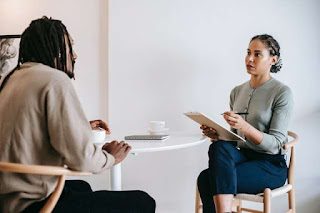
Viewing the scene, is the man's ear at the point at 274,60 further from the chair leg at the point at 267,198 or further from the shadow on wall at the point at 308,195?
the shadow on wall at the point at 308,195

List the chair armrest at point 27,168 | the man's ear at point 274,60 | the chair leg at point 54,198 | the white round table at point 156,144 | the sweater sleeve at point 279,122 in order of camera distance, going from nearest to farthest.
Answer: the chair armrest at point 27,168 → the chair leg at point 54,198 → the white round table at point 156,144 → the sweater sleeve at point 279,122 → the man's ear at point 274,60

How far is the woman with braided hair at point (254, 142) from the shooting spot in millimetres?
1724

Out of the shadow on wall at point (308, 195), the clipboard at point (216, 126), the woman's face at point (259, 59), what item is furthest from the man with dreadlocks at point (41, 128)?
the shadow on wall at point (308, 195)

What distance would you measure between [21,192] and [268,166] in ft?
3.85

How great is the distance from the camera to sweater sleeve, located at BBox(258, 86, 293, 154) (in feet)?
5.96

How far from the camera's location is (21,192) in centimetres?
116

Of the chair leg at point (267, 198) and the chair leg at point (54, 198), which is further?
the chair leg at point (267, 198)

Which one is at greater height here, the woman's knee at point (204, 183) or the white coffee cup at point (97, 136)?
the white coffee cup at point (97, 136)

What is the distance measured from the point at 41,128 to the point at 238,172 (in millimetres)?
988

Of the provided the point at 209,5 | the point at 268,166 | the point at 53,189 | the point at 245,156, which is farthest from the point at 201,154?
the point at 53,189

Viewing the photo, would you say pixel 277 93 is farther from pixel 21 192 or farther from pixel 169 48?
pixel 21 192

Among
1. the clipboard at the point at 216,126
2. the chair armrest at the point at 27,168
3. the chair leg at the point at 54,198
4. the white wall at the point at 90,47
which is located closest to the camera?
the chair armrest at the point at 27,168

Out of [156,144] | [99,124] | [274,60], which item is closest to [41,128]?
[156,144]

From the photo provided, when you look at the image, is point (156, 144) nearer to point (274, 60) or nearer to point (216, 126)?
point (216, 126)
